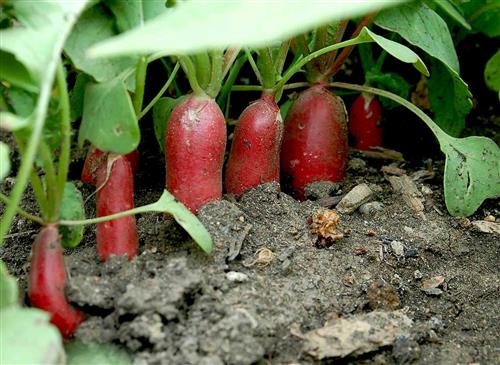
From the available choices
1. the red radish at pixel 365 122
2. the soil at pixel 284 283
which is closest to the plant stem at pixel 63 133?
the soil at pixel 284 283

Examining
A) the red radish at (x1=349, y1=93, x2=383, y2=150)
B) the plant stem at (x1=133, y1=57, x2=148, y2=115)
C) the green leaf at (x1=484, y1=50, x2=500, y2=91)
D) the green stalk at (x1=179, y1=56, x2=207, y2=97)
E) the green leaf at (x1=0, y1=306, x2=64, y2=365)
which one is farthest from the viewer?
the red radish at (x1=349, y1=93, x2=383, y2=150)

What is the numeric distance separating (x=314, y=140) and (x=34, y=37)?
63 cm

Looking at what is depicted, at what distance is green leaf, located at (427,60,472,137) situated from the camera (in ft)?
5.06

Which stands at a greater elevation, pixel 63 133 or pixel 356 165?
pixel 63 133

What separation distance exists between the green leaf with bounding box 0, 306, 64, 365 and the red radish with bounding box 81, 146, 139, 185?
362 mm

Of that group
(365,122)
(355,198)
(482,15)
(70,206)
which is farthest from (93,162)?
(482,15)

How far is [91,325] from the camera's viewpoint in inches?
39.1

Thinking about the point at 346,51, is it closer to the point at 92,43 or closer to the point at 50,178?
the point at 92,43

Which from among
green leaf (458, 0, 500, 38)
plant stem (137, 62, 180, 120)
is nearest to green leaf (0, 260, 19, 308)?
plant stem (137, 62, 180, 120)

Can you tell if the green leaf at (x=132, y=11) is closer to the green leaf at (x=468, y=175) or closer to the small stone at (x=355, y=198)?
the small stone at (x=355, y=198)

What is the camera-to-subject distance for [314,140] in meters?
1.39

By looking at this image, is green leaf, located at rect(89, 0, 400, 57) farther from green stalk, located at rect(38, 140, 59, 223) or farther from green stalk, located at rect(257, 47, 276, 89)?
green stalk, located at rect(257, 47, 276, 89)

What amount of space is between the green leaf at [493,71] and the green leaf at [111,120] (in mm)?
801

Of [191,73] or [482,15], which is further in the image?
[482,15]
